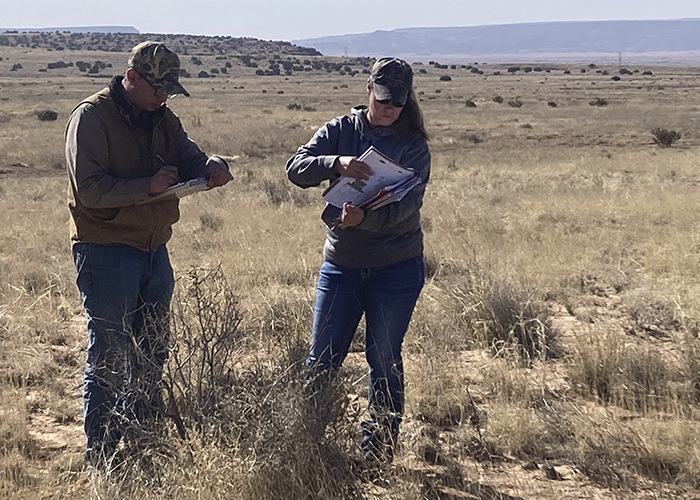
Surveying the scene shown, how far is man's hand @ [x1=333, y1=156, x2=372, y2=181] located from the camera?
2.92m

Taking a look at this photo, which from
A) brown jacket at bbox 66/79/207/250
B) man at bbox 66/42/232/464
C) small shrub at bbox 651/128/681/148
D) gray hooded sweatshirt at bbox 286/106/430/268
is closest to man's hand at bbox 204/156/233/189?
man at bbox 66/42/232/464

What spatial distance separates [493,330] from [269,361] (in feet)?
6.35

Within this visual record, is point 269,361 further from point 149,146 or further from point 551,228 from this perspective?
point 551,228

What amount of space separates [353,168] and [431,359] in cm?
163

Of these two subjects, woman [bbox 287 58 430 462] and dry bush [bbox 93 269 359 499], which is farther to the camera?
woman [bbox 287 58 430 462]

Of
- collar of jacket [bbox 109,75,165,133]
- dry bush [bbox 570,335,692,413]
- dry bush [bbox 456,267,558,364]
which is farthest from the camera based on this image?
dry bush [bbox 456,267,558,364]

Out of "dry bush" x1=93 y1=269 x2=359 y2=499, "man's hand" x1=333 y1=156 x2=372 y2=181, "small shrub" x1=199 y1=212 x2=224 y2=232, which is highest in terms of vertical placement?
"man's hand" x1=333 y1=156 x2=372 y2=181

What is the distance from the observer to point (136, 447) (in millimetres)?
3023

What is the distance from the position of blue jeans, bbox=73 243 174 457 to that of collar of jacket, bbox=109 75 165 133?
0.50 metres

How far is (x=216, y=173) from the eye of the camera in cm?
314

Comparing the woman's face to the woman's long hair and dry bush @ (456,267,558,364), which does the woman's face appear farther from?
dry bush @ (456,267,558,364)

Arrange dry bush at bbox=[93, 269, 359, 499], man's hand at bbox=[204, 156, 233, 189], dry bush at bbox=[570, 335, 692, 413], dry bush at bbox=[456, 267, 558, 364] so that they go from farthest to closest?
dry bush at bbox=[456, 267, 558, 364]
dry bush at bbox=[570, 335, 692, 413]
man's hand at bbox=[204, 156, 233, 189]
dry bush at bbox=[93, 269, 359, 499]

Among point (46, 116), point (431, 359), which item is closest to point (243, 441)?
point (431, 359)

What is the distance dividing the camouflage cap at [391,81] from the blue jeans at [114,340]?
1.17m
